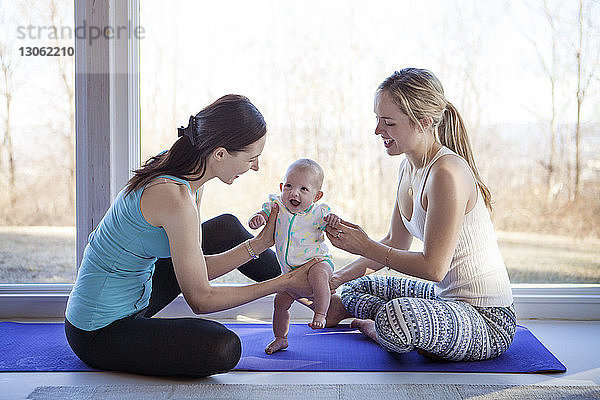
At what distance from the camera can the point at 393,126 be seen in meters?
2.60

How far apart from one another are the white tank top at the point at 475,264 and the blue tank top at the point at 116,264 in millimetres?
1022

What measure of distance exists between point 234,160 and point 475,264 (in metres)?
0.99

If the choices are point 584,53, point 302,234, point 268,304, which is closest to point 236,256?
point 302,234

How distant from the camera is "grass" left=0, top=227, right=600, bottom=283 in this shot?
3.34m

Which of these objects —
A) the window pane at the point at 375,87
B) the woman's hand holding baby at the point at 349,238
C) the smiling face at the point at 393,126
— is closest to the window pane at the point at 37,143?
the window pane at the point at 375,87

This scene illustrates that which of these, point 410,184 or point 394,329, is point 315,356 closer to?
point 394,329

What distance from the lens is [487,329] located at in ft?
8.39

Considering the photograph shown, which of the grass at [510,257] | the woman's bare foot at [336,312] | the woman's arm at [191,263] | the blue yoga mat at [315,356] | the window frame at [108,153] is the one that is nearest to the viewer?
the woman's arm at [191,263]

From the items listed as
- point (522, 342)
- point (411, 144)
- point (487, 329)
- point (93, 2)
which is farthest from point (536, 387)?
point (93, 2)

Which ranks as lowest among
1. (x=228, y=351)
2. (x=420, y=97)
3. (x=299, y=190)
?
(x=228, y=351)

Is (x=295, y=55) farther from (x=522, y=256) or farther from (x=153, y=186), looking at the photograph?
(x=522, y=256)

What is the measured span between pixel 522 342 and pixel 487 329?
347 millimetres

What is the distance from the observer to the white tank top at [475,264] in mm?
2611

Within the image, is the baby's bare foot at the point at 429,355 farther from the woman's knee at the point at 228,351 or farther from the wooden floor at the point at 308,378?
the woman's knee at the point at 228,351
